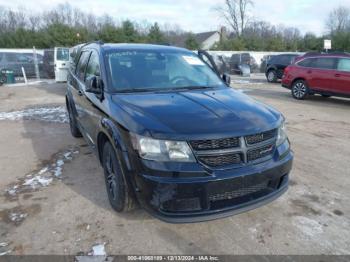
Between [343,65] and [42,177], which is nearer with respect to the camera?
[42,177]

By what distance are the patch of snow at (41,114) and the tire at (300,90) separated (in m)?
8.29

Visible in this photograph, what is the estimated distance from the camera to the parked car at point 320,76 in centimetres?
1061

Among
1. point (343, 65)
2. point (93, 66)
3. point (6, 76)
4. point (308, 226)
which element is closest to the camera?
point (308, 226)

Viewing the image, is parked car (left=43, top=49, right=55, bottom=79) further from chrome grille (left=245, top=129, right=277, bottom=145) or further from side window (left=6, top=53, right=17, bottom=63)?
chrome grille (left=245, top=129, right=277, bottom=145)

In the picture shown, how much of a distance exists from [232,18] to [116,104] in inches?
2514

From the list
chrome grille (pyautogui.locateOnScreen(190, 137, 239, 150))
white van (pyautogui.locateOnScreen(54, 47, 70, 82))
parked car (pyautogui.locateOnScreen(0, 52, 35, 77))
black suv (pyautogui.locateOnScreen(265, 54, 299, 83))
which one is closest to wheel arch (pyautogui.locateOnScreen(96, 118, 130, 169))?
chrome grille (pyautogui.locateOnScreen(190, 137, 239, 150))

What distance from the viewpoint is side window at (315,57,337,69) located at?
1102 cm

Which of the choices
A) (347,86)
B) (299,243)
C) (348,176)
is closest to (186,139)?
(299,243)

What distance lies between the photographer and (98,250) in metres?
3.00

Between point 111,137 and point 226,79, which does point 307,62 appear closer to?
point 226,79

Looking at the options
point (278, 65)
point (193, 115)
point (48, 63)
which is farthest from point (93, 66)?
point (48, 63)

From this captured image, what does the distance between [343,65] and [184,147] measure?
9.93 m

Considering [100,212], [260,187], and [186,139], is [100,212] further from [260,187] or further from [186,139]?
[260,187]

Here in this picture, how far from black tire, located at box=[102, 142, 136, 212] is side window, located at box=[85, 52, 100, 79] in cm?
114
